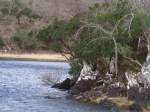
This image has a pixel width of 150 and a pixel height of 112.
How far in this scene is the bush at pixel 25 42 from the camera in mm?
122738

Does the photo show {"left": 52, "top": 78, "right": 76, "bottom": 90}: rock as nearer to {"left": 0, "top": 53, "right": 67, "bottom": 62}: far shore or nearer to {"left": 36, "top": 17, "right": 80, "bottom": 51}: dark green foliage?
{"left": 36, "top": 17, "right": 80, "bottom": 51}: dark green foliage

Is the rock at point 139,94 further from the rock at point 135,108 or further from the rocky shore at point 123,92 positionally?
the rock at point 135,108

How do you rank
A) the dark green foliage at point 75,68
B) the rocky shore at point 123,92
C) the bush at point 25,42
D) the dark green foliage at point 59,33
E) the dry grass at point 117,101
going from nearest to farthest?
the dry grass at point 117,101 → the rocky shore at point 123,92 → the dark green foliage at point 59,33 → the dark green foliage at point 75,68 → the bush at point 25,42

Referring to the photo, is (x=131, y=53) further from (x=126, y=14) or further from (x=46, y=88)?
(x=46, y=88)

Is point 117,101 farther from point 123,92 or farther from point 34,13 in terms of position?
point 34,13

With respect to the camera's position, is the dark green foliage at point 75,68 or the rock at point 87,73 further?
the dark green foliage at point 75,68

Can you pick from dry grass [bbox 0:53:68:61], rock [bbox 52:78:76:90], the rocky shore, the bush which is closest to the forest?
the rocky shore

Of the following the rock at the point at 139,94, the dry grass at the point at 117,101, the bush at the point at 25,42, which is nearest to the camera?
the dry grass at the point at 117,101

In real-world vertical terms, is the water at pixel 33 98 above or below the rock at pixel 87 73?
below

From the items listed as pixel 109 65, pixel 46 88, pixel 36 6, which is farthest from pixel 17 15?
pixel 109 65

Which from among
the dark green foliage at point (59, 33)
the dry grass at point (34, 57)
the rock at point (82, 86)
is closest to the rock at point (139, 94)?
the rock at point (82, 86)

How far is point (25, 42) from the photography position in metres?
124

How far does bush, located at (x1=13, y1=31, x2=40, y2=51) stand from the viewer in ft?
403

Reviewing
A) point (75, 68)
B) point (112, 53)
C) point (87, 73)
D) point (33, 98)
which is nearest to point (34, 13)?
point (75, 68)
